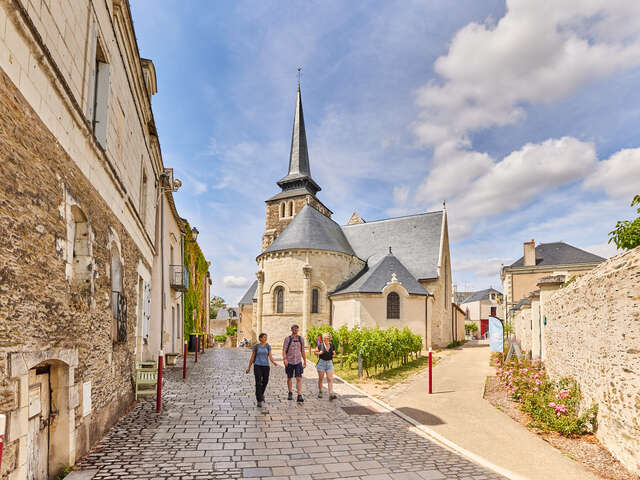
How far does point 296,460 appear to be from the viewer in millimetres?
5258

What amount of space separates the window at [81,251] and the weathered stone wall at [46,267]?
124mm

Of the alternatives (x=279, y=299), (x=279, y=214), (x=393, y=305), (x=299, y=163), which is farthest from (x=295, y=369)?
(x=299, y=163)

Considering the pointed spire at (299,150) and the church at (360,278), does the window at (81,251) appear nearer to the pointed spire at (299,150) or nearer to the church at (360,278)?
the church at (360,278)

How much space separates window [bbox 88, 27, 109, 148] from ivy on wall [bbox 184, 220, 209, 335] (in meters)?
13.8

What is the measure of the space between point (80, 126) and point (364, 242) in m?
28.7

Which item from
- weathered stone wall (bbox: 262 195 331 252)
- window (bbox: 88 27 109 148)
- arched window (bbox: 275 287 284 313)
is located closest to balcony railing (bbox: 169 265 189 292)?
window (bbox: 88 27 109 148)

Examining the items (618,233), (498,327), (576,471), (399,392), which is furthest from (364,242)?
(576,471)

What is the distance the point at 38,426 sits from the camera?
166 inches

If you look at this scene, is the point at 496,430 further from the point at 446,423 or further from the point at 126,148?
the point at 126,148

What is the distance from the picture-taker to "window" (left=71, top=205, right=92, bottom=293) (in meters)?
5.24

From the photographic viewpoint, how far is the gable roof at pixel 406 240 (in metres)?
29.5

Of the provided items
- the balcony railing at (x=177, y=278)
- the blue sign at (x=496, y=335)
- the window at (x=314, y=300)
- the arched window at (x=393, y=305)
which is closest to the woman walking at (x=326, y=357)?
the blue sign at (x=496, y=335)

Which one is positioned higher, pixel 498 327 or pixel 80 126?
pixel 80 126

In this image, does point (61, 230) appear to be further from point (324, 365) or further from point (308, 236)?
point (308, 236)
